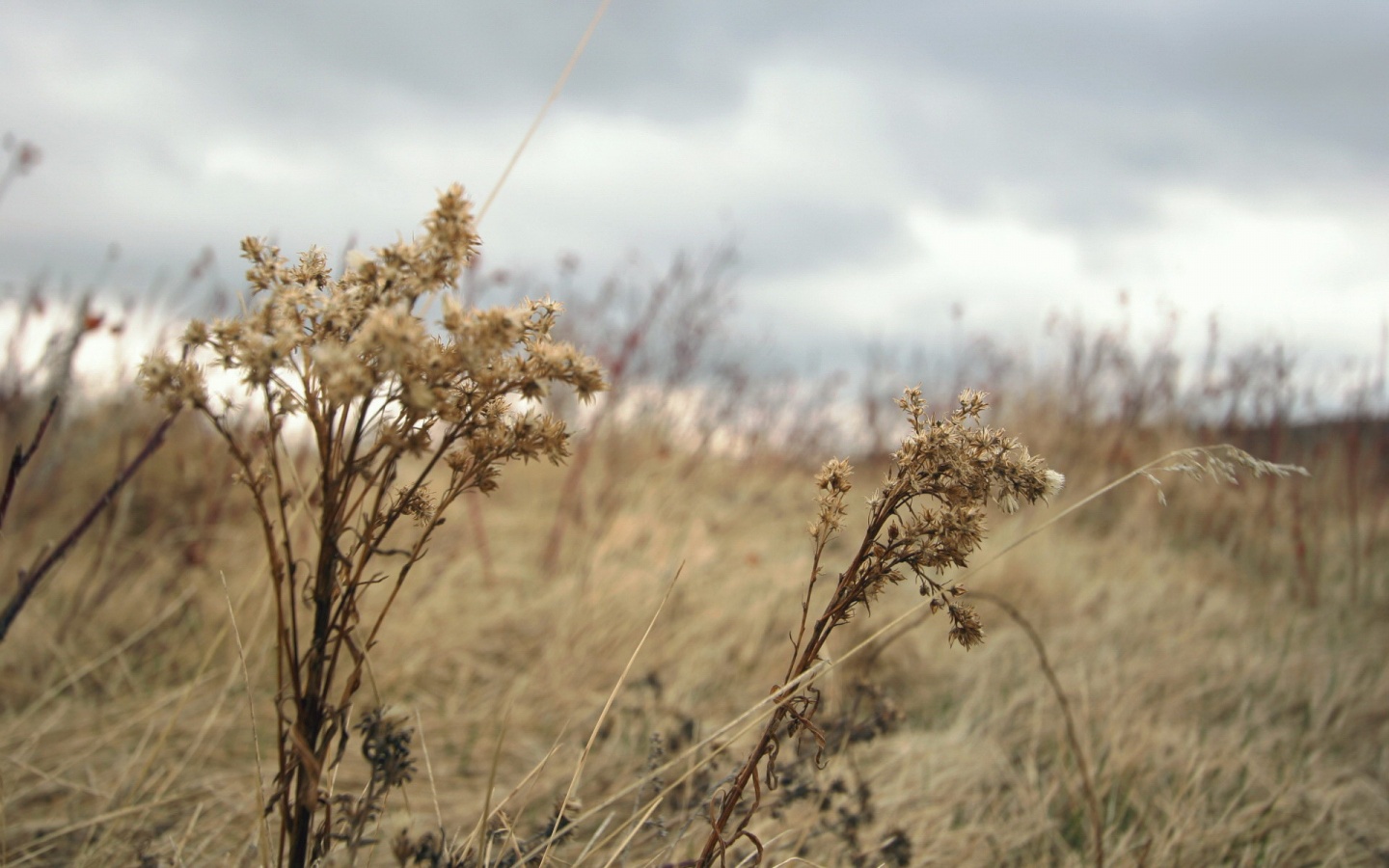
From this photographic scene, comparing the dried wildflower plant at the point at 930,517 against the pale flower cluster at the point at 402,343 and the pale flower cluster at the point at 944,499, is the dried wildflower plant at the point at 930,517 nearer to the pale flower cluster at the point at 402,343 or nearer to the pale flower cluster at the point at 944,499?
the pale flower cluster at the point at 944,499

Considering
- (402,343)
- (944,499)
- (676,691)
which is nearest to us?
(402,343)

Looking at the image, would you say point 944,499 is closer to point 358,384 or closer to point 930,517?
point 930,517

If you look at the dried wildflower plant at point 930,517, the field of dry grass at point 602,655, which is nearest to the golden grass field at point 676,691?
the field of dry grass at point 602,655

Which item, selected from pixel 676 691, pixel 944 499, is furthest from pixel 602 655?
pixel 944 499

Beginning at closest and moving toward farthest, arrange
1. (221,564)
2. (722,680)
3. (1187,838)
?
(1187,838), (722,680), (221,564)

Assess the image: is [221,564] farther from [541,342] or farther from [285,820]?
[541,342]

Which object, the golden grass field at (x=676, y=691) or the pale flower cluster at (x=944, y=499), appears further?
the golden grass field at (x=676, y=691)

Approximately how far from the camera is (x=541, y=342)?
1.00 metres

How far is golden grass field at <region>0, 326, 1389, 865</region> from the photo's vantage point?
6.22ft

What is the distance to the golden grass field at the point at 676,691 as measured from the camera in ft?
6.22

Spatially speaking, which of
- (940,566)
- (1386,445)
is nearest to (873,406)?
(1386,445)

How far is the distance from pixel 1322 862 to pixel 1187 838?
0.33m

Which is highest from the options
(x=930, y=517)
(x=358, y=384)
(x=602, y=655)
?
(x=930, y=517)

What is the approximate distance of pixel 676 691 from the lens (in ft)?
9.76
